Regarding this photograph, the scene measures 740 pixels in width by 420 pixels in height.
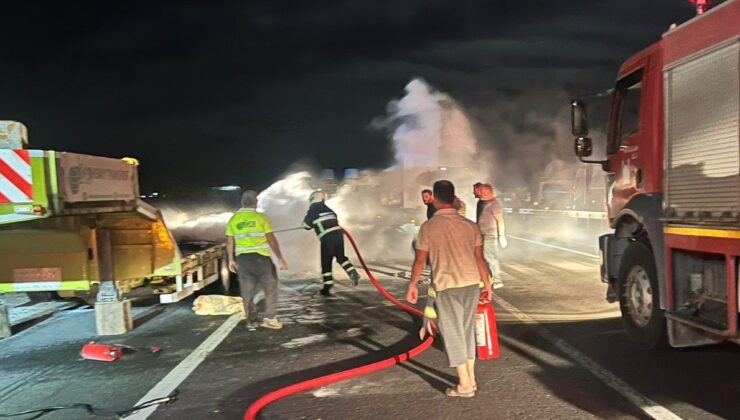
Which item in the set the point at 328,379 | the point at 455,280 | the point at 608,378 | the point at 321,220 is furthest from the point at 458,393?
the point at 321,220

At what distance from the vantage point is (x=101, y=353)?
19.8ft

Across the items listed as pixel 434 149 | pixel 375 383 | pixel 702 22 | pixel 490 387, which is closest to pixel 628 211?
pixel 702 22

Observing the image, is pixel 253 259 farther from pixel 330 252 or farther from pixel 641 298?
pixel 641 298

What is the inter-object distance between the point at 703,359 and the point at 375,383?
2.99 metres

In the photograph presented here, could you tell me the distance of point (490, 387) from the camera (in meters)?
4.88

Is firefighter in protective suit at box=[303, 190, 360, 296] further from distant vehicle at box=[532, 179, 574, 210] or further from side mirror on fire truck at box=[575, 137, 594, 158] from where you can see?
distant vehicle at box=[532, 179, 574, 210]

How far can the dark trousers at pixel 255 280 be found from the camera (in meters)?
7.23

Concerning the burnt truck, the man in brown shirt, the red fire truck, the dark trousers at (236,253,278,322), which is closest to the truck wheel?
the red fire truck

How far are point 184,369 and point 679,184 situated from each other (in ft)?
15.4

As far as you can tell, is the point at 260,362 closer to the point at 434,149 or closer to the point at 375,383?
the point at 375,383

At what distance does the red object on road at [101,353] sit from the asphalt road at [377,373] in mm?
79

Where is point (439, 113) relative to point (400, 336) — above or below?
above

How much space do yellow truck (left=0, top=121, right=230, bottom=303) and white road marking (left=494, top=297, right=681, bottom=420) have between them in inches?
181

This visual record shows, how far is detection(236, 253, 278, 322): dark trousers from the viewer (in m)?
7.23
